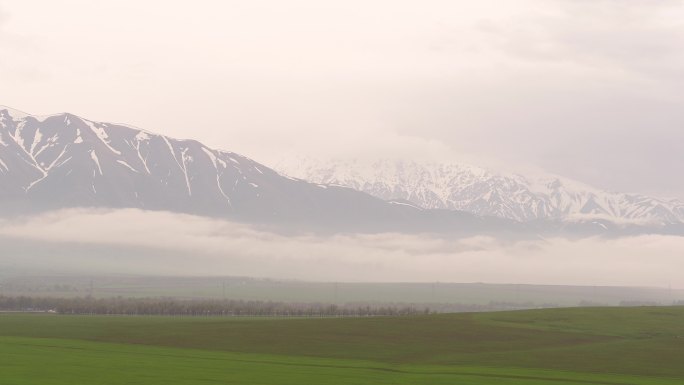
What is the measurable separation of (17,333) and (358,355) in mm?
63274

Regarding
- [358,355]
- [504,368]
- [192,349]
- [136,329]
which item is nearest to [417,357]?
[358,355]

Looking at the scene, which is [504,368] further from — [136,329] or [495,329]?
[136,329]

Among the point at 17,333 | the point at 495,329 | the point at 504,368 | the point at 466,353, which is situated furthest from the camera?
the point at 495,329

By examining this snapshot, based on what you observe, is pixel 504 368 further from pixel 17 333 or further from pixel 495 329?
pixel 17 333

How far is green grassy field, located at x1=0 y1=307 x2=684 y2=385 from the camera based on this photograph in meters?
115

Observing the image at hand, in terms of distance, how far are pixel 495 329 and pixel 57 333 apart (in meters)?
78.7

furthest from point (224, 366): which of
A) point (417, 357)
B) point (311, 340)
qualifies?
point (311, 340)

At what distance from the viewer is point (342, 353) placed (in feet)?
518

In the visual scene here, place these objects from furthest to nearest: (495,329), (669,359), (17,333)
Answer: (495,329)
(17,333)
(669,359)

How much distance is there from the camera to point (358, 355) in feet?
511

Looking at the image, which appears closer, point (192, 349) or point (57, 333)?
point (192, 349)

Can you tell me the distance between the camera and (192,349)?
159 meters

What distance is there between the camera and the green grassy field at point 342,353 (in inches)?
4513

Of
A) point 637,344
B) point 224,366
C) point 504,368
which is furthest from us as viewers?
point 637,344
